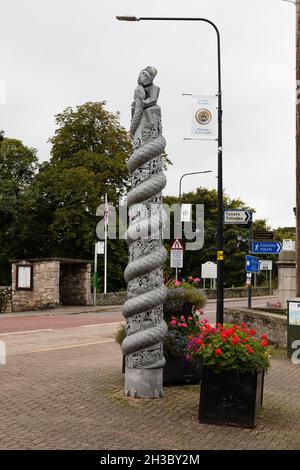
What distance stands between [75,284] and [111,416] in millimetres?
26854

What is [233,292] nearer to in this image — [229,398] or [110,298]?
[110,298]

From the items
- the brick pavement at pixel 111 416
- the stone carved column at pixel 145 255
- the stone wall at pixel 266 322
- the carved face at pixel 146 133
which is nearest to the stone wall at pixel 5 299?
the stone wall at pixel 266 322

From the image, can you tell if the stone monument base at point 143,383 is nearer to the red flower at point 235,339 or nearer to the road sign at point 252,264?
the red flower at point 235,339

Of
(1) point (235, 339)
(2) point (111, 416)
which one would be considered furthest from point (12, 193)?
(1) point (235, 339)

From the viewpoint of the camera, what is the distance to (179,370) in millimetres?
9828

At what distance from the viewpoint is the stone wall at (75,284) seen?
33.6 metres

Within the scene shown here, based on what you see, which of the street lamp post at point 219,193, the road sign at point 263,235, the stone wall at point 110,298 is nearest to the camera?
the street lamp post at point 219,193

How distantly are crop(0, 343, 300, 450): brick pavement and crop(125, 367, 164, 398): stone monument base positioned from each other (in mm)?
175

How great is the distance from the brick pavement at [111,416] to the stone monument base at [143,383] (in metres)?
0.17

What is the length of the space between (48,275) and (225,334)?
2316 centimetres

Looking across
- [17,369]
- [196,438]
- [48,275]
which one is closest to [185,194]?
[48,275]

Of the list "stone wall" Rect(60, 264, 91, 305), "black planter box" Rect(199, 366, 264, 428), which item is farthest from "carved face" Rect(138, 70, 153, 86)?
"stone wall" Rect(60, 264, 91, 305)
